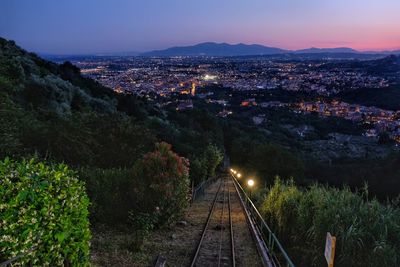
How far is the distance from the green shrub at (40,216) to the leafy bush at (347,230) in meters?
4.83

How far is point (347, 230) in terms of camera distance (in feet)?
25.7

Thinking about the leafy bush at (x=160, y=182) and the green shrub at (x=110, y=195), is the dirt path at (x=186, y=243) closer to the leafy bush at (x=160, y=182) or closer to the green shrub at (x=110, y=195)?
the leafy bush at (x=160, y=182)

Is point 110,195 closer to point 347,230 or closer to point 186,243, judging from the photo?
point 186,243

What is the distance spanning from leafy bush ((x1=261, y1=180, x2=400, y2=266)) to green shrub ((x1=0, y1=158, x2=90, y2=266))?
15.8ft

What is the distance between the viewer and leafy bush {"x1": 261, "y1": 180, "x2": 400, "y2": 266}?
748cm

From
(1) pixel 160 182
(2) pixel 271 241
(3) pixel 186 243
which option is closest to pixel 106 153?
(1) pixel 160 182

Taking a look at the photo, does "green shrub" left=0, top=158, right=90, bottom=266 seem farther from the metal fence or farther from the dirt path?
the dirt path

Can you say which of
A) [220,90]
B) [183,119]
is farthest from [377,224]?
[220,90]

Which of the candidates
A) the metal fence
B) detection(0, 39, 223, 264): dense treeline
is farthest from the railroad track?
detection(0, 39, 223, 264): dense treeline

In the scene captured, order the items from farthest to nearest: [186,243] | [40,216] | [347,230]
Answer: [186,243] < [347,230] < [40,216]

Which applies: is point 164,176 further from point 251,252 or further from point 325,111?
point 325,111

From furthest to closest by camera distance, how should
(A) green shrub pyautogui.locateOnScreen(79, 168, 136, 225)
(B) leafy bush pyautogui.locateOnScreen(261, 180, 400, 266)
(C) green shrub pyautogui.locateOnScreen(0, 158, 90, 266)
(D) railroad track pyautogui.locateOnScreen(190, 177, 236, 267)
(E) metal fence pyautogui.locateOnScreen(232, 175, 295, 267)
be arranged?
(A) green shrub pyautogui.locateOnScreen(79, 168, 136, 225), (D) railroad track pyautogui.locateOnScreen(190, 177, 236, 267), (E) metal fence pyautogui.locateOnScreen(232, 175, 295, 267), (B) leafy bush pyautogui.locateOnScreen(261, 180, 400, 266), (C) green shrub pyautogui.locateOnScreen(0, 158, 90, 266)

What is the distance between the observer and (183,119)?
73188 millimetres

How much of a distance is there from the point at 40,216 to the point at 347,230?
5602mm
